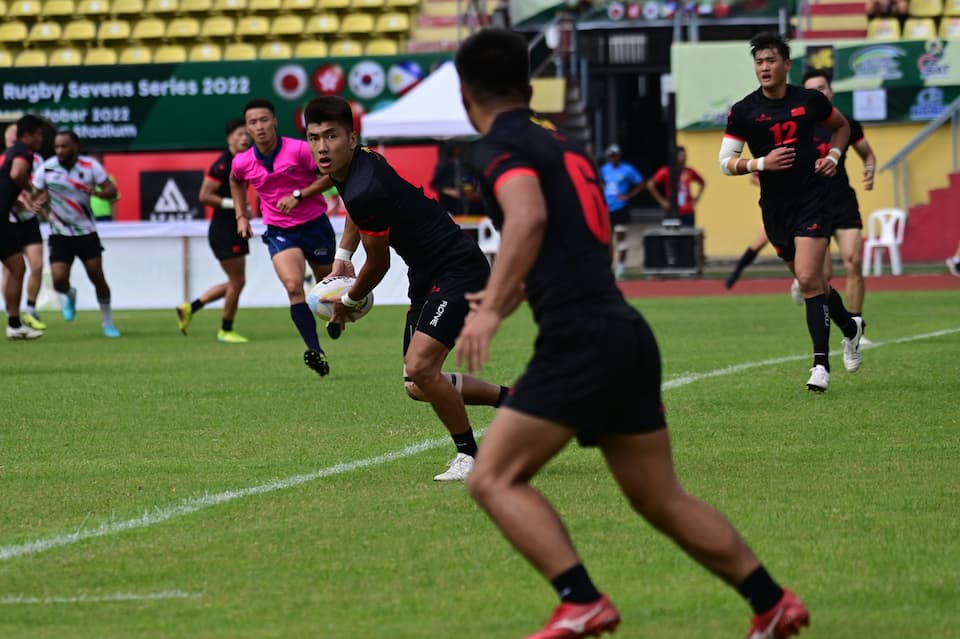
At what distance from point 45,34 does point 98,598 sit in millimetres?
29018

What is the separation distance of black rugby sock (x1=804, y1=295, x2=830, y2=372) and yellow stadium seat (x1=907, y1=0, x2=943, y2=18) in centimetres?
2078

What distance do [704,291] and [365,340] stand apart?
8.40m

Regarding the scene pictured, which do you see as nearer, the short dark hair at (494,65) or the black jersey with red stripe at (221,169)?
the short dark hair at (494,65)

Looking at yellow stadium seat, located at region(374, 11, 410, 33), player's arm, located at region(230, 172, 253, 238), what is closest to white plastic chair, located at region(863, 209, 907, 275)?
yellow stadium seat, located at region(374, 11, 410, 33)

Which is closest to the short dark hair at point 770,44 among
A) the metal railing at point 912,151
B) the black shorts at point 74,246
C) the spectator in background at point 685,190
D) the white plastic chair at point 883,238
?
the black shorts at point 74,246

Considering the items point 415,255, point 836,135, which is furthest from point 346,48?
point 415,255

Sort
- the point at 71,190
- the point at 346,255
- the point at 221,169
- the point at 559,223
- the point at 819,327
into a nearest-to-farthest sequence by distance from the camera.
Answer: the point at 559,223 → the point at 346,255 → the point at 819,327 → the point at 221,169 → the point at 71,190

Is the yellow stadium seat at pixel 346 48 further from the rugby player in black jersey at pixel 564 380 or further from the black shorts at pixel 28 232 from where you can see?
the rugby player in black jersey at pixel 564 380

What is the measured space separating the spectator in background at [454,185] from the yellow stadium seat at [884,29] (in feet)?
24.5

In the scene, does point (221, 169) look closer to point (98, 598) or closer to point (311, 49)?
point (98, 598)

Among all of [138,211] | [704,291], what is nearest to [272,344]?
[704,291]

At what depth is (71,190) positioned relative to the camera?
18359 mm

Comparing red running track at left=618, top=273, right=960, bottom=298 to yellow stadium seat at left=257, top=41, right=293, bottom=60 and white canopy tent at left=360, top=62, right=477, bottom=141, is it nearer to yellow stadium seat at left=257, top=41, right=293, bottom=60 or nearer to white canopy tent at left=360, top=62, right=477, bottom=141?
white canopy tent at left=360, top=62, right=477, bottom=141

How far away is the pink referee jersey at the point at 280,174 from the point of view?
13844mm
